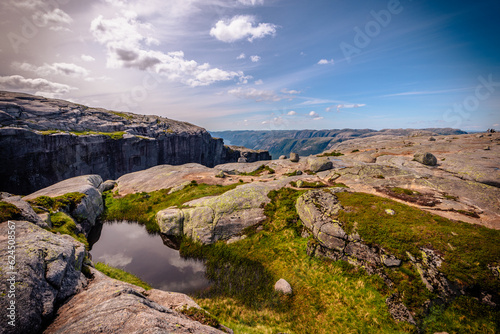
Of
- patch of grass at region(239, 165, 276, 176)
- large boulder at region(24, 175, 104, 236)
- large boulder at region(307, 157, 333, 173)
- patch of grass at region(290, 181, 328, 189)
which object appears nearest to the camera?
large boulder at region(24, 175, 104, 236)

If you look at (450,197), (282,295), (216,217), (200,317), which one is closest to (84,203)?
(216,217)

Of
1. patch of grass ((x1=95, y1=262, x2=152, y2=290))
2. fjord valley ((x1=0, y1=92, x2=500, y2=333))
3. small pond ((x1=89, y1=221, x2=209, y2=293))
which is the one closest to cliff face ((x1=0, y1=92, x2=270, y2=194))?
fjord valley ((x1=0, y1=92, x2=500, y2=333))

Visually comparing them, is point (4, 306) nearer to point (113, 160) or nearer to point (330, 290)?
point (330, 290)

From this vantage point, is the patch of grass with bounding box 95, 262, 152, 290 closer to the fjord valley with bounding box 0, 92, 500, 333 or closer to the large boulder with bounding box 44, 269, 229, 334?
the fjord valley with bounding box 0, 92, 500, 333

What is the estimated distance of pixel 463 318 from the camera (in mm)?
13320

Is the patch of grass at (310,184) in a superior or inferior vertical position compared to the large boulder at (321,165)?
inferior

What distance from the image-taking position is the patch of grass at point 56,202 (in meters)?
23.5

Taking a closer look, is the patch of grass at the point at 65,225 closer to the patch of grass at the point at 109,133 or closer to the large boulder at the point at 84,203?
the large boulder at the point at 84,203

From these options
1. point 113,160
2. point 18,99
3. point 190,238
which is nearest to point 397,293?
point 190,238

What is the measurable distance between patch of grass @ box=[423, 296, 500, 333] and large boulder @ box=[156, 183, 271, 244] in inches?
743

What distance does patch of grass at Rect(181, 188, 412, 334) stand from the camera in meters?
15.1

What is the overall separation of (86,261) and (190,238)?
1325 centimetres

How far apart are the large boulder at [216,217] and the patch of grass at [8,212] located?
15990mm

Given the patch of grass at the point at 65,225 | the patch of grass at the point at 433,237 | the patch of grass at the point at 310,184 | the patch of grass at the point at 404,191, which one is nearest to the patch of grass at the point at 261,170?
the patch of grass at the point at 310,184
